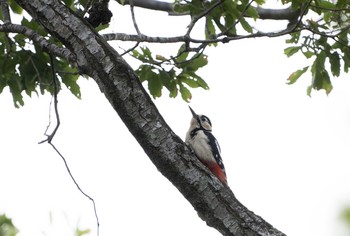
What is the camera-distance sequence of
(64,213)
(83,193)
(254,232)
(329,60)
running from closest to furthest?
1. (64,213)
2. (254,232)
3. (83,193)
4. (329,60)

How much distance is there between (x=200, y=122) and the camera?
8320 mm

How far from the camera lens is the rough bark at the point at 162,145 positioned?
11.8 ft

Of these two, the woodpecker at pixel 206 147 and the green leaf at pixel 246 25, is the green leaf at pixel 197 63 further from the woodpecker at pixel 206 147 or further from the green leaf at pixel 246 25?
the woodpecker at pixel 206 147

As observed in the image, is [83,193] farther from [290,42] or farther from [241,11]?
[290,42]

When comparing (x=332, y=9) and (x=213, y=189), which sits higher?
(x=332, y=9)

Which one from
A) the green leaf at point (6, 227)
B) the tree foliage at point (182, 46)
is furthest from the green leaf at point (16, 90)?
the green leaf at point (6, 227)

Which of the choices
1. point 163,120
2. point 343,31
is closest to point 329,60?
point 343,31

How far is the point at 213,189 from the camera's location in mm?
3664

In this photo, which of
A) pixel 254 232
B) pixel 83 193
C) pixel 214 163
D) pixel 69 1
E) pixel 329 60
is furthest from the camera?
pixel 214 163

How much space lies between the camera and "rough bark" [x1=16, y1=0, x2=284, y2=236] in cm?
360

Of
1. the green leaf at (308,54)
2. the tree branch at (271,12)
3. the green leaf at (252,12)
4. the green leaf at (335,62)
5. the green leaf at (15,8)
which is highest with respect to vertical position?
the green leaf at (15,8)

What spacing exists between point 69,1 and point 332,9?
2.12 meters

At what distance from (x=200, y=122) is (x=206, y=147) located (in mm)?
1168

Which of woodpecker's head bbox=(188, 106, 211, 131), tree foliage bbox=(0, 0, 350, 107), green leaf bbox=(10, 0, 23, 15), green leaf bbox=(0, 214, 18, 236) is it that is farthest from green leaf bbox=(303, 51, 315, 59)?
green leaf bbox=(0, 214, 18, 236)
